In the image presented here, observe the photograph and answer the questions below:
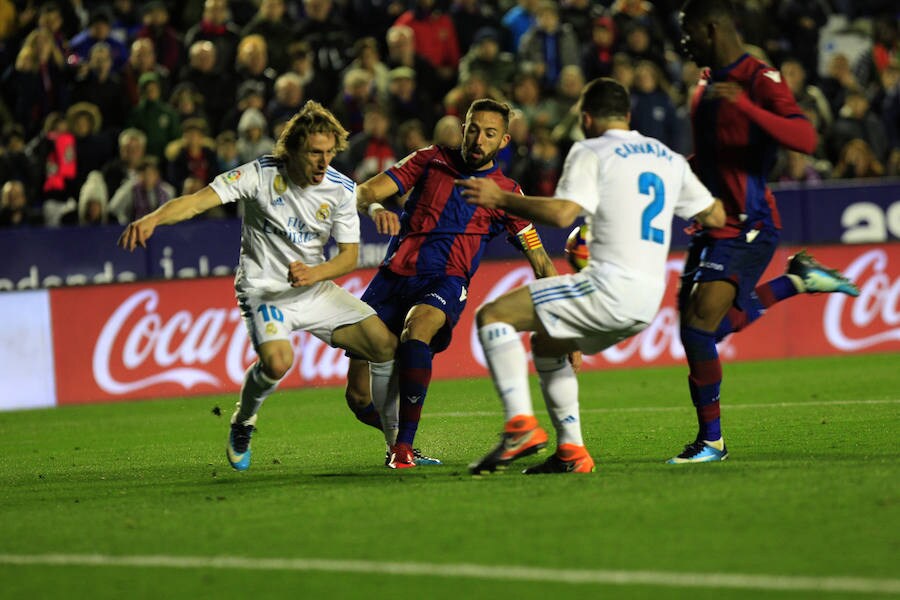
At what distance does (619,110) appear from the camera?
7695 millimetres

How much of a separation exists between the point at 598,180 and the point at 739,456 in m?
2.04

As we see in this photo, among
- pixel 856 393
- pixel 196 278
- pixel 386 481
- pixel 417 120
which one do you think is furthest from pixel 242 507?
pixel 417 120

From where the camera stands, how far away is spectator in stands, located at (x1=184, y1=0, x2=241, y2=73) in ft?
58.1

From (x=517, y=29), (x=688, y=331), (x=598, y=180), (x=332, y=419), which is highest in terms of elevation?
(x=517, y=29)

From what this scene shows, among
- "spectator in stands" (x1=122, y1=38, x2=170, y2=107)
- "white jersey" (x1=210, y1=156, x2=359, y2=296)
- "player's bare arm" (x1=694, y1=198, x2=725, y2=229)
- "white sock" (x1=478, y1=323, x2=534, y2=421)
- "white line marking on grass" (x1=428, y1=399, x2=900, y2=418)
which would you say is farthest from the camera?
"spectator in stands" (x1=122, y1=38, x2=170, y2=107)

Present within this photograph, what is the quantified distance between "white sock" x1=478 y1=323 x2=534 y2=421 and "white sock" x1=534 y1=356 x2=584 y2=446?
1.07ft

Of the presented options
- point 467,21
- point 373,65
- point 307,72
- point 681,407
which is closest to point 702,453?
point 681,407

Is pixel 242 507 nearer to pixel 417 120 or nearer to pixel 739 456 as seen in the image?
pixel 739 456

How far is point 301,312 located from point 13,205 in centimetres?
749

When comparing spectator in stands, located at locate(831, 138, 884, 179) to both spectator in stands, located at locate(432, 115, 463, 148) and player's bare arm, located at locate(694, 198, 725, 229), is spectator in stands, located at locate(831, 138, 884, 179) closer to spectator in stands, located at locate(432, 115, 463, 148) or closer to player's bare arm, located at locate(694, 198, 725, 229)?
spectator in stands, located at locate(432, 115, 463, 148)

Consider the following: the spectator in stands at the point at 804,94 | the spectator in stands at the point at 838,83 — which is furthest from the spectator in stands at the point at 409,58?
the spectator in stands at the point at 838,83

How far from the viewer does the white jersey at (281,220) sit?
28.7 feet

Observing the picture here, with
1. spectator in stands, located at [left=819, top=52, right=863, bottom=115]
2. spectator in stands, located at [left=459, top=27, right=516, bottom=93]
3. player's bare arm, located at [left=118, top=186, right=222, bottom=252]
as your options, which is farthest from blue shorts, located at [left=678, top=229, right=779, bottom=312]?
spectator in stands, located at [left=819, top=52, right=863, bottom=115]

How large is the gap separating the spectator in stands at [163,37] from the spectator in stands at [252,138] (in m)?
1.78
